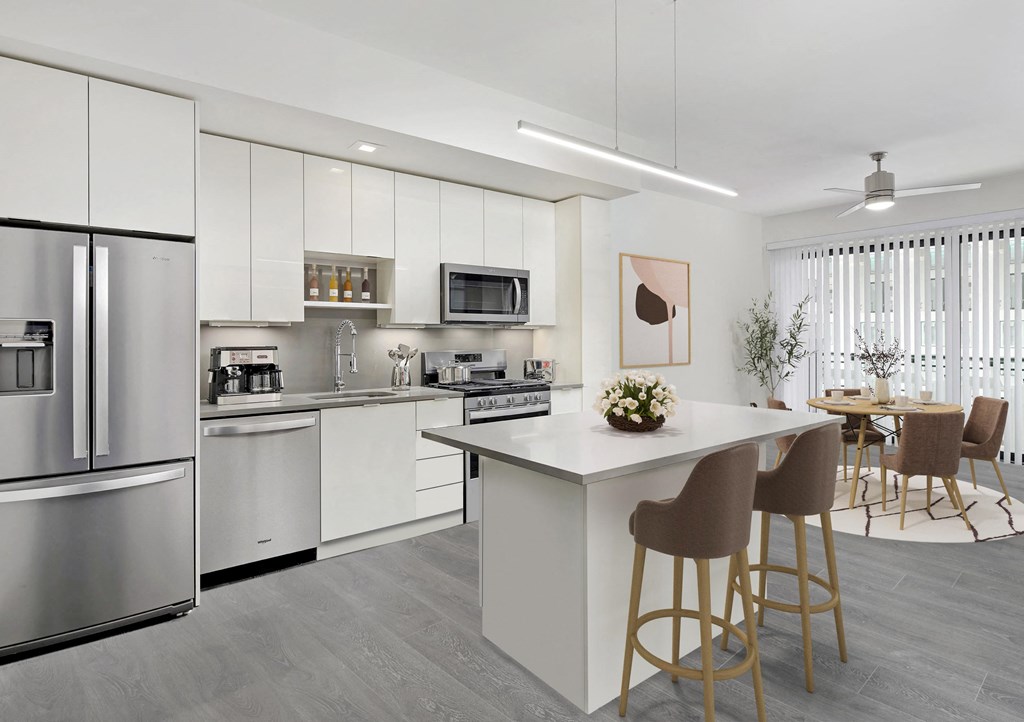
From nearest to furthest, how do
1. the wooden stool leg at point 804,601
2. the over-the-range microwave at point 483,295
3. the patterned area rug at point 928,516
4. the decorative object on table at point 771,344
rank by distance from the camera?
the wooden stool leg at point 804,601
the patterned area rug at point 928,516
the over-the-range microwave at point 483,295
the decorative object on table at point 771,344

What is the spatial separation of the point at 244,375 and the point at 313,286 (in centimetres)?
80

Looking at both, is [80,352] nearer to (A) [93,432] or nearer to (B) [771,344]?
(A) [93,432]

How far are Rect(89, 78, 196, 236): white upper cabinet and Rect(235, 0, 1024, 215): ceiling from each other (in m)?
0.72

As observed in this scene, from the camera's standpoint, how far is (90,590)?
262cm

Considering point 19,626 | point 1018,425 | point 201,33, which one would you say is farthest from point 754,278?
point 19,626

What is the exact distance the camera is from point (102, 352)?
2.62 metres

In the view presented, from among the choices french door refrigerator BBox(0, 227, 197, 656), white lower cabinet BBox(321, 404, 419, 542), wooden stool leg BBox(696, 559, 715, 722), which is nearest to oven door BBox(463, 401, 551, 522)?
white lower cabinet BBox(321, 404, 419, 542)

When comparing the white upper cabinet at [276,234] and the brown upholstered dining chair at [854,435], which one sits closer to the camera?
the white upper cabinet at [276,234]

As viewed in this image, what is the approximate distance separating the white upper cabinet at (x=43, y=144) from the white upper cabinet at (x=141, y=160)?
0.15ft

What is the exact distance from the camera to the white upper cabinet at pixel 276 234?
3.50 meters

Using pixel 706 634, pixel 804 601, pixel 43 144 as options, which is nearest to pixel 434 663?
pixel 706 634

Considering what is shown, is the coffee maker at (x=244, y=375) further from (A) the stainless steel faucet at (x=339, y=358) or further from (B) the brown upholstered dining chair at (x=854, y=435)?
(B) the brown upholstered dining chair at (x=854, y=435)

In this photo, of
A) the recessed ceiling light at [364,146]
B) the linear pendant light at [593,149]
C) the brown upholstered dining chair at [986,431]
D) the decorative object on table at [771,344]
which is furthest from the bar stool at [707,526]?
the decorative object on table at [771,344]

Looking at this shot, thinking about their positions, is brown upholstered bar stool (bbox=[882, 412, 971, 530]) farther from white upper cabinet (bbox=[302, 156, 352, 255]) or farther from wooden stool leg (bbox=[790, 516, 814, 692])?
white upper cabinet (bbox=[302, 156, 352, 255])
